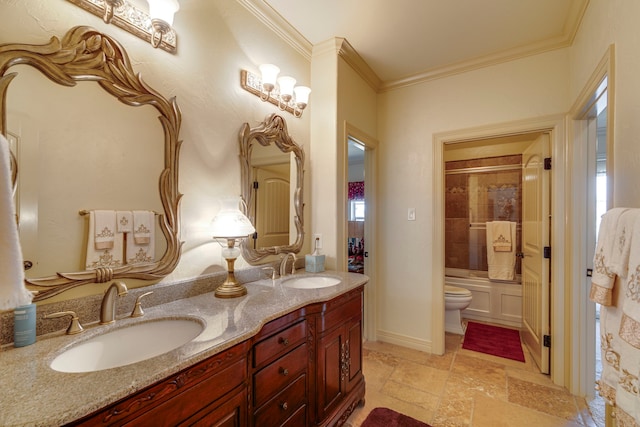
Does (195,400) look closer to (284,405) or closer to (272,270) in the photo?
(284,405)

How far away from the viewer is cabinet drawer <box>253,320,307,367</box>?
1122 millimetres

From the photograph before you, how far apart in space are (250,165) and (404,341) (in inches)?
86.8

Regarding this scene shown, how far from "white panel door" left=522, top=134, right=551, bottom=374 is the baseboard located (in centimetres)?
87

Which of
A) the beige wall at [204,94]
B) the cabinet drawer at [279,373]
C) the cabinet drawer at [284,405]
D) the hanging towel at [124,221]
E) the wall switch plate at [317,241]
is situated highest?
the beige wall at [204,94]

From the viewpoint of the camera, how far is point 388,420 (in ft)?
5.71

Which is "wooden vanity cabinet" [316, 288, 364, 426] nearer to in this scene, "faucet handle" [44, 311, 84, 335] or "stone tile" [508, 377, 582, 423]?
"faucet handle" [44, 311, 84, 335]

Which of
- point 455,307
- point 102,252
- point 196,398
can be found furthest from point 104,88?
point 455,307

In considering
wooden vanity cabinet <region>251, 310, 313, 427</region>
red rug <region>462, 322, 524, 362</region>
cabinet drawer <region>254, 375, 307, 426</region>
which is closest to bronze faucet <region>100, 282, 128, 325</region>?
wooden vanity cabinet <region>251, 310, 313, 427</region>

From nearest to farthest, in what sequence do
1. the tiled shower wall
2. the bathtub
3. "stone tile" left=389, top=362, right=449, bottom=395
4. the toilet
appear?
1. "stone tile" left=389, top=362, right=449, bottom=395
2. the toilet
3. the bathtub
4. the tiled shower wall

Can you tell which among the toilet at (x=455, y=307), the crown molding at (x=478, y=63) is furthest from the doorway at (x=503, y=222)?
the crown molding at (x=478, y=63)

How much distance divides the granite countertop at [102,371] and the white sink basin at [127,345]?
1.0 inches

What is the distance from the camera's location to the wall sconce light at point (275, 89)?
5.96ft

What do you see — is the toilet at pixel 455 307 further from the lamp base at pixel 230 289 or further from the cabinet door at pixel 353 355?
the lamp base at pixel 230 289

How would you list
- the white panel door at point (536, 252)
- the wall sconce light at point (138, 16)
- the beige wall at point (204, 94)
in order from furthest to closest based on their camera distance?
the white panel door at point (536, 252), the beige wall at point (204, 94), the wall sconce light at point (138, 16)
